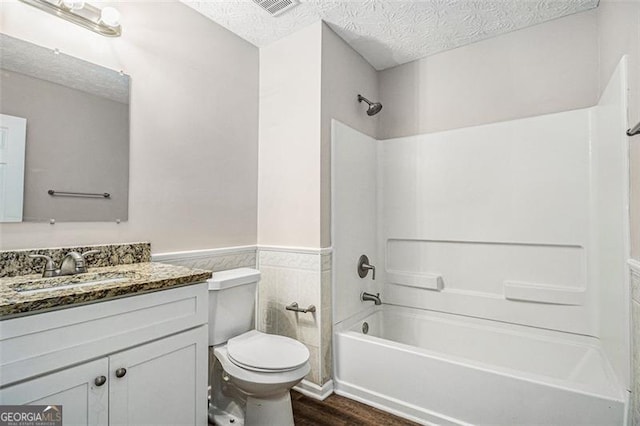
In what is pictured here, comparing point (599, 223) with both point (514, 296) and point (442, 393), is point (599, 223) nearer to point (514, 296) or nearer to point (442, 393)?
point (514, 296)

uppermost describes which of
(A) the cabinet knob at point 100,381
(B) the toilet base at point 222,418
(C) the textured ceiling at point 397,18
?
(C) the textured ceiling at point 397,18

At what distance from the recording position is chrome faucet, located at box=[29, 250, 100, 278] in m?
1.35

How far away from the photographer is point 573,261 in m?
1.99

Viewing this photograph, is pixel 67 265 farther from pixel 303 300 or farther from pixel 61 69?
pixel 303 300

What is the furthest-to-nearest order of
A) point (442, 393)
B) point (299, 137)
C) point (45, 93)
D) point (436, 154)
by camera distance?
point (436, 154) → point (299, 137) → point (442, 393) → point (45, 93)

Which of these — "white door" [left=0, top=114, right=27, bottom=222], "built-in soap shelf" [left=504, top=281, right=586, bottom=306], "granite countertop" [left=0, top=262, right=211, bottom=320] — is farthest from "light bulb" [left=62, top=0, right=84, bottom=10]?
"built-in soap shelf" [left=504, top=281, right=586, bottom=306]

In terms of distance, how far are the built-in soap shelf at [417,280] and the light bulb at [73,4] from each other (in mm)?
2534

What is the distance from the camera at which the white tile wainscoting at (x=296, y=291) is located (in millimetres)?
2045

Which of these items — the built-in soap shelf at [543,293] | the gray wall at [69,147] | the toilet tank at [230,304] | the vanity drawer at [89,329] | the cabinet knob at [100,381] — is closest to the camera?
the vanity drawer at [89,329]

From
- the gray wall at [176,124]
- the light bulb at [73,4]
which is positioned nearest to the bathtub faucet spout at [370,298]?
the gray wall at [176,124]

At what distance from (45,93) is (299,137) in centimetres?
133

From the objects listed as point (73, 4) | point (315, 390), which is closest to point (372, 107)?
point (73, 4)

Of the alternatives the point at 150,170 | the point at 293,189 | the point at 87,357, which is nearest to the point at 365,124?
the point at 293,189

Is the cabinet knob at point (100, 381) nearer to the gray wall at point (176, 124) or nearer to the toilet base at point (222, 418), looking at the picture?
the gray wall at point (176, 124)
